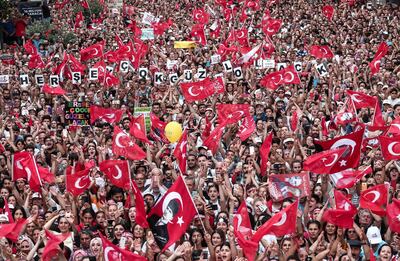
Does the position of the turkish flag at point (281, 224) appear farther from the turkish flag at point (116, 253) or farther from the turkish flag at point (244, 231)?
the turkish flag at point (116, 253)

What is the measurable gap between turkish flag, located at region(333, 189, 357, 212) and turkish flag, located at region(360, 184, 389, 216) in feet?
0.67

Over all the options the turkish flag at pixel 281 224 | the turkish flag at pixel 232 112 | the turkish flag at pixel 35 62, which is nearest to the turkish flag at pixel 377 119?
the turkish flag at pixel 232 112

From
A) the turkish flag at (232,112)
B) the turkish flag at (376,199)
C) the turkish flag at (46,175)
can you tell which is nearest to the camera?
the turkish flag at (376,199)

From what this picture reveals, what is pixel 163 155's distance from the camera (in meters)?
14.8

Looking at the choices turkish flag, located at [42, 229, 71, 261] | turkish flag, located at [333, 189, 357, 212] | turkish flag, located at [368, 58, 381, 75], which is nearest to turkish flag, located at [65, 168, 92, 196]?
turkish flag, located at [42, 229, 71, 261]

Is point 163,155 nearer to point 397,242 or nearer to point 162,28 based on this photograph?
point 397,242

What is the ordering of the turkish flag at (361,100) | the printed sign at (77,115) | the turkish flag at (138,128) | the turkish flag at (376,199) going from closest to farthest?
the turkish flag at (376,199)
the turkish flag at (138,128)
the turkish flag at (361,100)
the printed sign at (77,115)

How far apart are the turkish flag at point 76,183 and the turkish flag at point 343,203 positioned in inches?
134

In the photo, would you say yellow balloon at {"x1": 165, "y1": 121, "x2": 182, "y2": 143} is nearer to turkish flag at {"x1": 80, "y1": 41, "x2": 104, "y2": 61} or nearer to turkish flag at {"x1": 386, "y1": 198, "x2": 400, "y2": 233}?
turkish flag at {"x1": 386, "y1": 198, "x2": 400, "y2": 233}

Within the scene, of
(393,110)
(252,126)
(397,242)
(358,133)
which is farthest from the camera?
(393,110)

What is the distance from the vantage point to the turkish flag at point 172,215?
1063 cm

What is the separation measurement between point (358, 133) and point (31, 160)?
A: 4.49m

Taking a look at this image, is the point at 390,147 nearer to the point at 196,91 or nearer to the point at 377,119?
the point at 377,119

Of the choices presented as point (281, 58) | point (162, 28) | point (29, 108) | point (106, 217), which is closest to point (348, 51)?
point (281, 58)
